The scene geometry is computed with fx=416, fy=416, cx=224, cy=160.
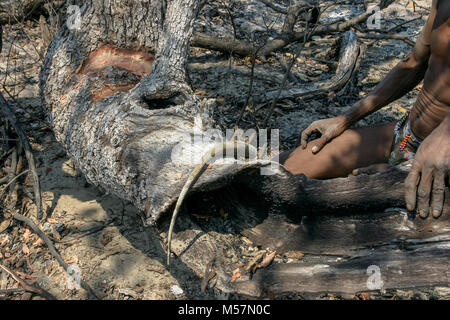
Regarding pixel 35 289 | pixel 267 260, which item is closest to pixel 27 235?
pixel 35 289

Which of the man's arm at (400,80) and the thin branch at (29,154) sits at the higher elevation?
the man's arm at (400,80)

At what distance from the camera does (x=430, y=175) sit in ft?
6.79

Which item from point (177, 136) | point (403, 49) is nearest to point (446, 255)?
point (177, 136)

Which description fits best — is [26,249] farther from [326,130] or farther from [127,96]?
[326,130]

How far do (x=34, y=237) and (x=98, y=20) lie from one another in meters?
1.45

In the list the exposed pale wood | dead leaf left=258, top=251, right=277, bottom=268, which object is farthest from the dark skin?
dead leaf left=258, top=251, right=277, bottom=268

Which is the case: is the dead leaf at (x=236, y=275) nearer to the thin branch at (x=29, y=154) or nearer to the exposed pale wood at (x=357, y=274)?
the exposed pale wood at (x=357, y=274)

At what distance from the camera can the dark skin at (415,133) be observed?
2.09 m

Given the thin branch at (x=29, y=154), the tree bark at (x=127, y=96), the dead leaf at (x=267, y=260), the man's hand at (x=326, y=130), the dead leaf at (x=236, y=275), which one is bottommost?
the dead leaf at (x=267, y=260)

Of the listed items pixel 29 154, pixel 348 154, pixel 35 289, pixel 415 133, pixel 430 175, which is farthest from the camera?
pixel 29 154

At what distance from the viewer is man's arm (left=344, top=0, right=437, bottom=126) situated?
2.63m

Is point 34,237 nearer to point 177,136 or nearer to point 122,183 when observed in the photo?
point 122,183

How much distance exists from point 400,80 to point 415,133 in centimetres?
43

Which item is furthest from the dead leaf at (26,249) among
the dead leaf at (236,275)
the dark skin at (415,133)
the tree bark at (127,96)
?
the dark skin at (415,133)
